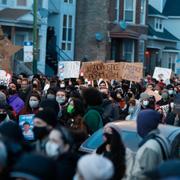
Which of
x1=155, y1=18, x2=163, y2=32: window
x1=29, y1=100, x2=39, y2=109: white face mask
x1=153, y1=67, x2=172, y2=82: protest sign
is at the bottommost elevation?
x1=153, y1=67, x2=172, y2=82: protest sign

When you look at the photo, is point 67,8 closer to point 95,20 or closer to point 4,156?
point 95,20

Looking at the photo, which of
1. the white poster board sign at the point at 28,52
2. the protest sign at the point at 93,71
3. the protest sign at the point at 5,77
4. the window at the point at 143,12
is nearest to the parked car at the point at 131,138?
the protest sign at the point at 5,77

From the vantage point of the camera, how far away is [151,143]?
7.80 meters

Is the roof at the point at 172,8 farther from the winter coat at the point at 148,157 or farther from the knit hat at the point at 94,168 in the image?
the knit hat at the point at 94,168

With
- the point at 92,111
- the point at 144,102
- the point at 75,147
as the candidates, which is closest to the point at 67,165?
the point at 75,147

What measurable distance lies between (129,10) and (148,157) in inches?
1669

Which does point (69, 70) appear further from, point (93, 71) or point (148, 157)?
point (148, 157)

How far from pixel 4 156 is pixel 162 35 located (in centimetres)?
5175

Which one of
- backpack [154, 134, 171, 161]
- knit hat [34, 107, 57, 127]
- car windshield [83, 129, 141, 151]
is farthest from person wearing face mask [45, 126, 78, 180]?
car windshield [83, 129, 141, 151]

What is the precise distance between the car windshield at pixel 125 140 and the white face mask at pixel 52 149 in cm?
331

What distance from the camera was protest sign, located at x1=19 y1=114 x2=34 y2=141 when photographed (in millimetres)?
11984

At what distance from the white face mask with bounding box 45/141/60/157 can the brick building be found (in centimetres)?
3962

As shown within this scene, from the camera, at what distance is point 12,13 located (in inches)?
1619

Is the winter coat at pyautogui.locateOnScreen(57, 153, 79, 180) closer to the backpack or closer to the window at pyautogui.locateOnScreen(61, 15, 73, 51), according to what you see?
the backpack
